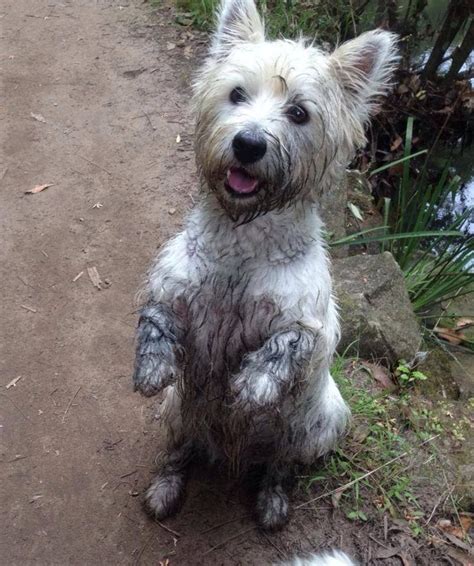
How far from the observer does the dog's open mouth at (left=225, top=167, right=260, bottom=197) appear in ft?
8.30

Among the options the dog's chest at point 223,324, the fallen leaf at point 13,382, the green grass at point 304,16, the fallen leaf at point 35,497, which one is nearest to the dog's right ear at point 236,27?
the dog's chest at point 223,324

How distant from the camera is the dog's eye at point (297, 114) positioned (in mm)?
2527

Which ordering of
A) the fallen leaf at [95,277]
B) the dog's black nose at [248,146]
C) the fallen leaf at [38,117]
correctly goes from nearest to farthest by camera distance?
the dog's black nose at [248,146], the fallen leaf at [95,277], the fallen leaf at [38,117]

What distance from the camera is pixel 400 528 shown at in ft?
10.9

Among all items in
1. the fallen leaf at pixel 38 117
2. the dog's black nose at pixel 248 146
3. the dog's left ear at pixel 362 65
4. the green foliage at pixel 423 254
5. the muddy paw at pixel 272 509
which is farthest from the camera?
the fallen leaf at pixel 38 117

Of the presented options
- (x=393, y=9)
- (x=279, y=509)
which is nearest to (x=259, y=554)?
(x=279, y=509)

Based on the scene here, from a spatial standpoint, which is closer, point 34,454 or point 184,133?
point 34,454

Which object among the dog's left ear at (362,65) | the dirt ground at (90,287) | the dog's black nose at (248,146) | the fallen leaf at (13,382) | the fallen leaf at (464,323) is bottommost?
the fallen leaf at (464,323)

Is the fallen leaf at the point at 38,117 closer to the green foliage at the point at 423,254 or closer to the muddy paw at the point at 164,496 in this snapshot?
the green foliage at the point at 423,254

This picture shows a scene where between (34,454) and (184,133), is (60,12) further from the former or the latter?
(34,454)

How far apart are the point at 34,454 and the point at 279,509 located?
1.27m

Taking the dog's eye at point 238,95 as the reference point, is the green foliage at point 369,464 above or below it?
below

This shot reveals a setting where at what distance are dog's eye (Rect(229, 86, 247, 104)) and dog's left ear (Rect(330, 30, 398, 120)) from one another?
392 mm

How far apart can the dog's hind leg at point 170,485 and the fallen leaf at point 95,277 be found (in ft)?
4.66
